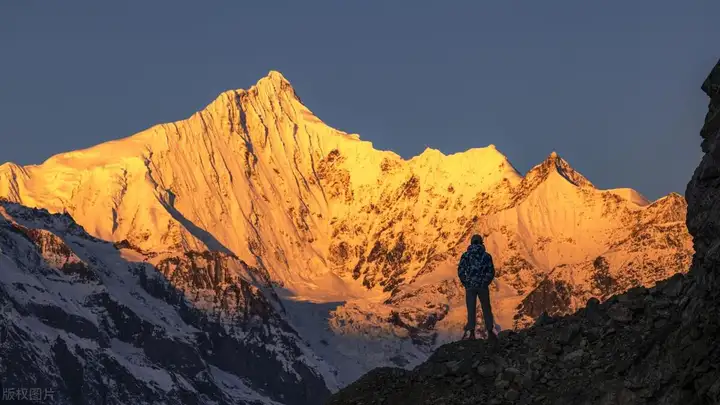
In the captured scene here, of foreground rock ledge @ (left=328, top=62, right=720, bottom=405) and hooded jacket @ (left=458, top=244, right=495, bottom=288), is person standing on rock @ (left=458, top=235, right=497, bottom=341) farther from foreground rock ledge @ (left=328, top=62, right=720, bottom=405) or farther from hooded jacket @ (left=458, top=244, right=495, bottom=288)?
foreground rock ledge @ (left=328, top=62, right=720, bottom=405)

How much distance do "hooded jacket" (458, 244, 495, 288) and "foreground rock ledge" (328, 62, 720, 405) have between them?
195 cm

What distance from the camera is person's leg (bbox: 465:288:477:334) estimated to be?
52031 mm

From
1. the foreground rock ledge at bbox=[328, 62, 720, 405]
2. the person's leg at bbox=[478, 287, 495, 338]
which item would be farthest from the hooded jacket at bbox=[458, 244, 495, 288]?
the foreground rock ledge at bbox=[328, 62, 720, 405]

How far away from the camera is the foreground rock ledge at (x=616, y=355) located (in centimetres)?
3816

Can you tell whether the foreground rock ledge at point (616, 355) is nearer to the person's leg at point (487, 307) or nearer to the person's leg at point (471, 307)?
the person's leg at point (487, 307)

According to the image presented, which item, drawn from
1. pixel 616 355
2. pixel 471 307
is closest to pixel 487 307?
pixel 471 307

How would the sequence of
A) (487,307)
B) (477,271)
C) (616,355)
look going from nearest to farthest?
(616,355), (477,271), (487,307)

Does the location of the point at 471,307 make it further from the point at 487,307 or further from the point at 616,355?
the point at 616,355

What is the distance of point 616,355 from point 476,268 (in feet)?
25.2

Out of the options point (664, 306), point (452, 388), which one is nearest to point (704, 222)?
point (664, 306)

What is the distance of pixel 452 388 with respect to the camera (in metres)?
48.1

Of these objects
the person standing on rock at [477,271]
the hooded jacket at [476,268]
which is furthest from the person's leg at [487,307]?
the hooded jacket at [476,268]

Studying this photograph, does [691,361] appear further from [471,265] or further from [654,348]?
[471,265]

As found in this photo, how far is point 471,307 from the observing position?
52844mm
